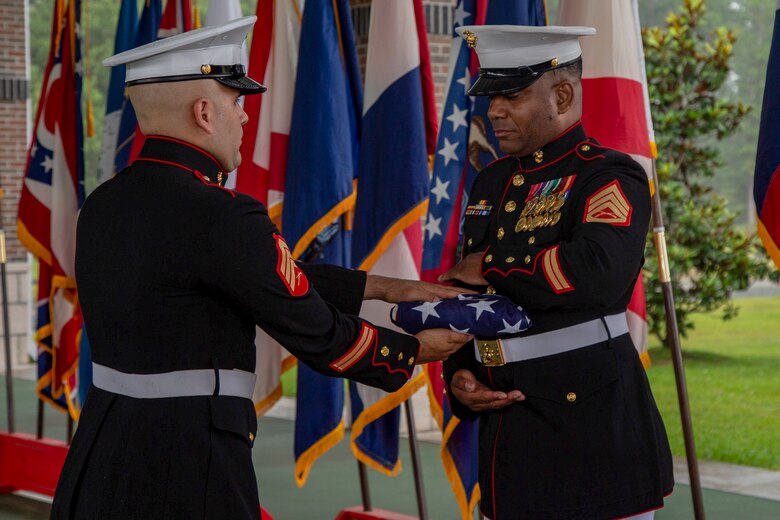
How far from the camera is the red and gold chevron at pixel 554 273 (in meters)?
2.21

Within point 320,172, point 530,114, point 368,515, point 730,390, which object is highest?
point 530,114

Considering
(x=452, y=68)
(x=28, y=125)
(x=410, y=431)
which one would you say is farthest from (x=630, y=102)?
(x=28, y=125)

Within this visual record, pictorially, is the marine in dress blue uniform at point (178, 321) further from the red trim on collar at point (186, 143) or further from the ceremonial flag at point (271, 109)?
the ceremonial flag at point (271, 109)

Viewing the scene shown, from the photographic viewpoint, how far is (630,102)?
10.1 ft

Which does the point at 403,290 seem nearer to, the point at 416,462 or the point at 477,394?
the point at 477,394

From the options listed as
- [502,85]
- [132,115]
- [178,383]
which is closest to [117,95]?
[132,115]

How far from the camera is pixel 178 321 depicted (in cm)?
201

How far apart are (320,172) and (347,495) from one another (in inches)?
74.4

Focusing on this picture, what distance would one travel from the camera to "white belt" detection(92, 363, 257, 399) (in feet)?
6.68

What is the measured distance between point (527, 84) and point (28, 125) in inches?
341

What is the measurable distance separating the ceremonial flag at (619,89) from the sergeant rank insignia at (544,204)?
74 cm

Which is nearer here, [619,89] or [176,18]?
[619,89]

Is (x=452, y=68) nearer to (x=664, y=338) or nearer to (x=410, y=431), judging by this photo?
(x=410, y=431)

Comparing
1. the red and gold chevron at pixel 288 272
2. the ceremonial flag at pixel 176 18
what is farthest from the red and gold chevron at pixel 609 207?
the ceremonial flag at pixel 176 18
